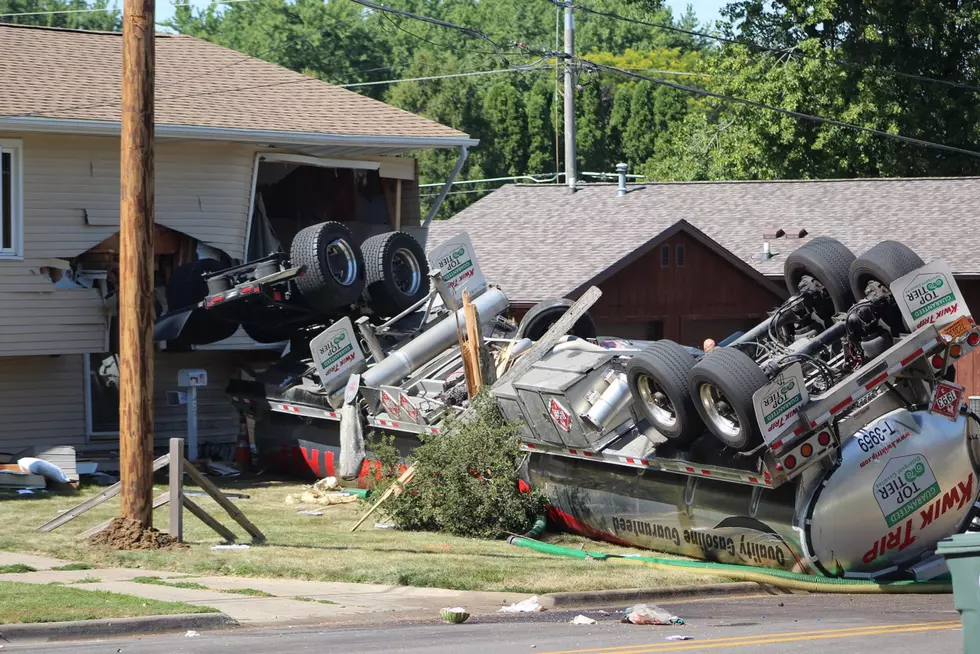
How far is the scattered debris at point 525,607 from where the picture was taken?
11.1 metres

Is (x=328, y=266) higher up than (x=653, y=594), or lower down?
higher up

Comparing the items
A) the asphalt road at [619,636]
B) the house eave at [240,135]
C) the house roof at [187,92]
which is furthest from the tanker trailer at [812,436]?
the house roof at [187,92]

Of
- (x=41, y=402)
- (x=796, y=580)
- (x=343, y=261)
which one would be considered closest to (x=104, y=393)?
(x=41, y=402)

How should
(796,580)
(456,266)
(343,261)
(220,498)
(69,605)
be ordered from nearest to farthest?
1. (69,605)
2. (796,580)
3. (220,498)
4. (456,266)
5. (343,261)

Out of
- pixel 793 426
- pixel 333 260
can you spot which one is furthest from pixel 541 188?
pixel 793 426

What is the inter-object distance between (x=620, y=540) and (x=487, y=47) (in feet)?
227

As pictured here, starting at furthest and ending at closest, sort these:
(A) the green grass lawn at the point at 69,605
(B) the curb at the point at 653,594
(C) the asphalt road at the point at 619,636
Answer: (B) the curb at the point at 653,594 < (A) the green grass lawn at the point at 69,605 < (C) the asphalt road at the point at 619,636

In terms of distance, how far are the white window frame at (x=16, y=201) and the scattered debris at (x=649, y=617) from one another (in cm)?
1174

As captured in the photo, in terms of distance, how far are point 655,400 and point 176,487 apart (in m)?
4.46

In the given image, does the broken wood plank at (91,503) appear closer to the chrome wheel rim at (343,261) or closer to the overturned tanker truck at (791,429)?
the overturned tanker truck at (791,429)

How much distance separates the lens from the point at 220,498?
43.4ft

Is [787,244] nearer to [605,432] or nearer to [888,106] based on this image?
[888,106]

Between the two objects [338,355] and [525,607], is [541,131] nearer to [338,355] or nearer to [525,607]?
[338,355]

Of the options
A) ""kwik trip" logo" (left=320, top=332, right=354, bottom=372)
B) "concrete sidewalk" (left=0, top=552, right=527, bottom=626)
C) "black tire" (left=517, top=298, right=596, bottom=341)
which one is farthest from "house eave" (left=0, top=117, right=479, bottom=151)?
"concrete sidewalk" (left=0, top=552, right=527, bottom=626)
